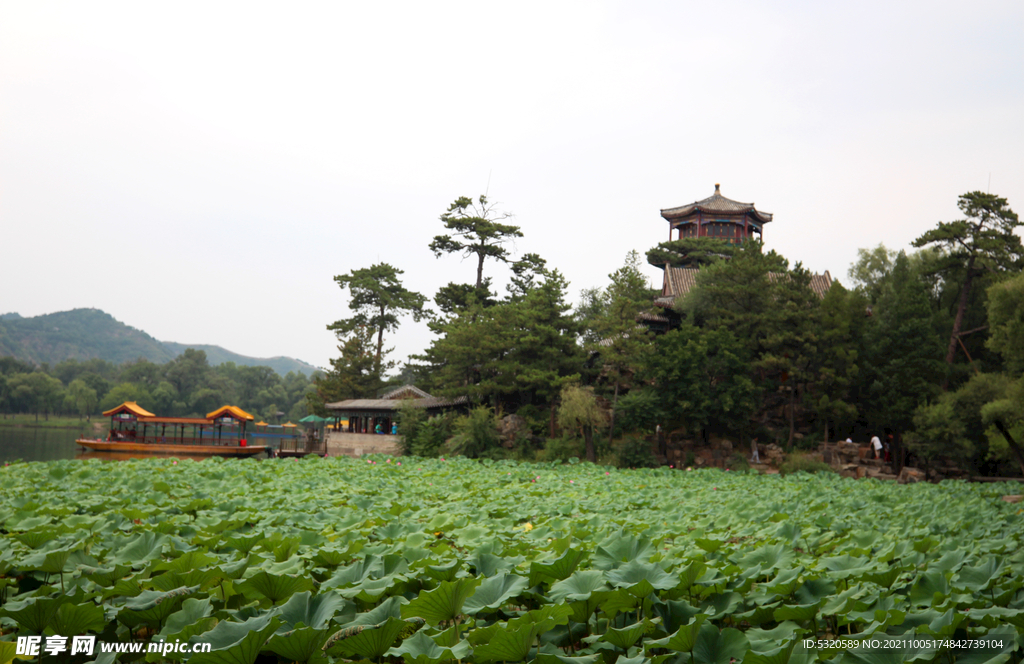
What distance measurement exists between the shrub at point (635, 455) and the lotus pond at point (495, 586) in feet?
35.9

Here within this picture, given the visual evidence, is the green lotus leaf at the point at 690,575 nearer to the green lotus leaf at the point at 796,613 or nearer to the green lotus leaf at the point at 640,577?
the green lotus leaf at the point at 640,577

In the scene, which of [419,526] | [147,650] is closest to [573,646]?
[147,650]

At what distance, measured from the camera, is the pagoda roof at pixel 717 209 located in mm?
25312

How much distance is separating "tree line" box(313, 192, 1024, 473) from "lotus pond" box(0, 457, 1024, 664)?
1165cm

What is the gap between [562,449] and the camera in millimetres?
16984

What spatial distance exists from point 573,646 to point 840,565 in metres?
1.58

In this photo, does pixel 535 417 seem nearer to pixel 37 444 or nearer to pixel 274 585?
pixel 274 585

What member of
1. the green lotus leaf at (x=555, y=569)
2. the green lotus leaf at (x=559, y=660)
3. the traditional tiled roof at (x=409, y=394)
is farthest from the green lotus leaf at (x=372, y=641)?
the traditional tiled roof at (x=409, y=394)

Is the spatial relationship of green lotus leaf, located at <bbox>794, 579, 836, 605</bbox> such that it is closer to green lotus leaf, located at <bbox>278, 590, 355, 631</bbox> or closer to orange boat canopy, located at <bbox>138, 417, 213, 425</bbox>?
green lotus leaf, located at <bbox>278, 590, 355, 631</bbox>

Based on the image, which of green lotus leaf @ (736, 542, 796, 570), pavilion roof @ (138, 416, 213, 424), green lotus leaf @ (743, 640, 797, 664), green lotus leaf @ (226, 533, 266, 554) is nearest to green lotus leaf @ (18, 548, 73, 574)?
green lotus leaf @ (226, 533, 266, 554)

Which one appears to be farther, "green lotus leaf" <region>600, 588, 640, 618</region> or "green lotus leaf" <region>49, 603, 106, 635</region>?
"green lotus leaf" <region>600, 588, 640, 618</region>

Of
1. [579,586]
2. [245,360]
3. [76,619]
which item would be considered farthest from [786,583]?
[245,360]

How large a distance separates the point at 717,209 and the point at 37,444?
110ft

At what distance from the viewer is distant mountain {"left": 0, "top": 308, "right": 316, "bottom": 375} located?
91.0 m
